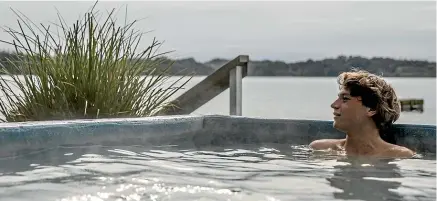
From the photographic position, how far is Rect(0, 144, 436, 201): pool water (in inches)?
94.5

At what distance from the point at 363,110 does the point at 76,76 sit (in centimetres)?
198

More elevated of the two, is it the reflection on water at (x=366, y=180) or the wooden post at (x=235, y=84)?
the wooden post at (x=235, y=84)

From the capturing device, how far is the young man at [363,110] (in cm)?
386

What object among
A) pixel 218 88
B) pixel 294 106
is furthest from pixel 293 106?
pixel 218 88

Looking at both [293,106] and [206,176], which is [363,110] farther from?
[293,106]

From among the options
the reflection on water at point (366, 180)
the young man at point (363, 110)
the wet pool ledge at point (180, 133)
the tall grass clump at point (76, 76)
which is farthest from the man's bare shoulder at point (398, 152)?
the tall grass clump at point (76, 76)

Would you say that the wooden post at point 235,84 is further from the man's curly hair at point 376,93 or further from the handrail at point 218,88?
the man's curly hair at point 376,93

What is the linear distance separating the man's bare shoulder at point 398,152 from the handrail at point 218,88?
214 centimetres

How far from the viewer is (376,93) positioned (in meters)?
3.87

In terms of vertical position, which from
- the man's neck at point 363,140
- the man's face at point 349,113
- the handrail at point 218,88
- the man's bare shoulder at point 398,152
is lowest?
the man's bare shoulder at point 398,152

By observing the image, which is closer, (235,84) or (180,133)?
(180,133)

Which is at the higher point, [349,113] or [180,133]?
[349,113]

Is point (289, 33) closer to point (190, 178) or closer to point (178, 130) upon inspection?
point (178, 130)

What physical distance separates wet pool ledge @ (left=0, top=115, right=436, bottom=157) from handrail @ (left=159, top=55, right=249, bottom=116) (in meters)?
0.96
